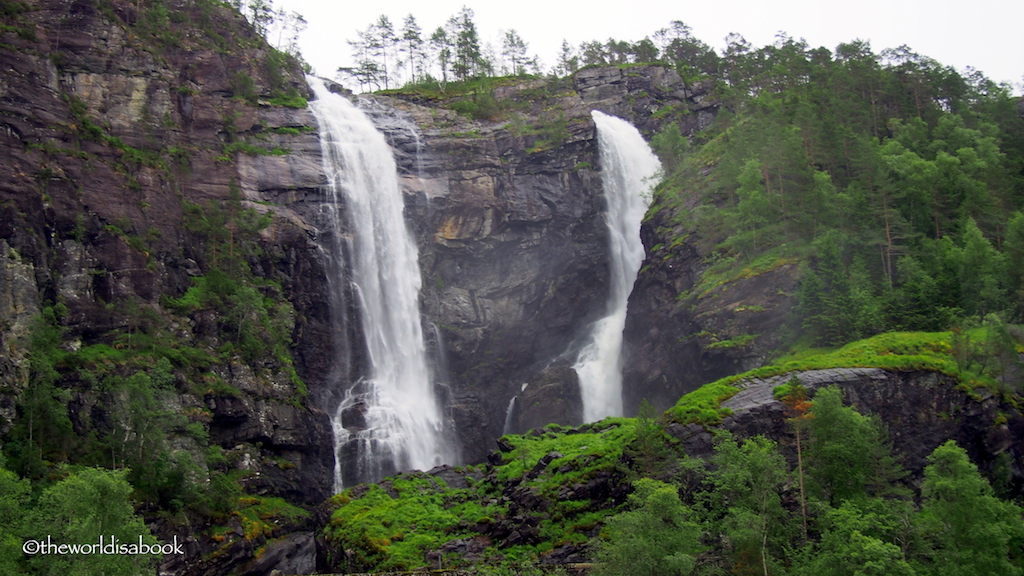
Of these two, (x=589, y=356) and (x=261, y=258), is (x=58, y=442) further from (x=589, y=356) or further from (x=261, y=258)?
(x=589, y=356)

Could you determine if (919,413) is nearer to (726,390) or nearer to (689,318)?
(726,390)

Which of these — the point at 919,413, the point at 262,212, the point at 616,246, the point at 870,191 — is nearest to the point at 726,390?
the point at 919,413

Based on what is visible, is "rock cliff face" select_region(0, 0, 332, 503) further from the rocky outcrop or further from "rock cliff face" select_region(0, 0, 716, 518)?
the rocky outcrop

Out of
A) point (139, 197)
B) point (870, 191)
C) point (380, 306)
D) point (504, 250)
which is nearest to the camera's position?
point (870, 191)

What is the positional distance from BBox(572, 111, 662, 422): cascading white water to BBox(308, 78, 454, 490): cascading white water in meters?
14.2

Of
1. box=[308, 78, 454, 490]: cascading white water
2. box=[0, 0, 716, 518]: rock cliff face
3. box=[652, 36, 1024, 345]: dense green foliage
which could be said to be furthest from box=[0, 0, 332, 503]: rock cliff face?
box=[652, 36, 1024, 345]: dense green foliage

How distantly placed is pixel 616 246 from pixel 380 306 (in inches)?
969

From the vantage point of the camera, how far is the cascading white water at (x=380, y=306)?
193 feet

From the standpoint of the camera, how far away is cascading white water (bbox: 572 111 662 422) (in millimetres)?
64750

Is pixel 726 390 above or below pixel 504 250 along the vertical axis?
below

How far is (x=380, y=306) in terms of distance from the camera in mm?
67000

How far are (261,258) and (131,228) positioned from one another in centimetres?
1024

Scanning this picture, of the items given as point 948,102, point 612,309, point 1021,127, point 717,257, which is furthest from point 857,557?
point 948,102

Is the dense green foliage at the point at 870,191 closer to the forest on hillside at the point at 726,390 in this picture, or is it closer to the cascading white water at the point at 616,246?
the forest on hillside at the point at 726,390
